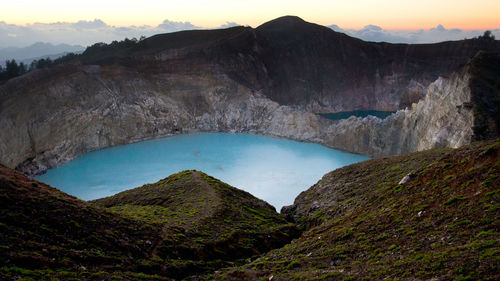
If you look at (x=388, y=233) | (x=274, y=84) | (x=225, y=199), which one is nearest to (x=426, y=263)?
(x=388, y=233)

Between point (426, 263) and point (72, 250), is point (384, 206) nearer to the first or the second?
point (426, 263)

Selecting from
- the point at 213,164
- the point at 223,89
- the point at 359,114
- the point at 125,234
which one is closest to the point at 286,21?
the point at 223,89

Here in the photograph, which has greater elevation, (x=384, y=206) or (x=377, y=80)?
(x=377, y=80)

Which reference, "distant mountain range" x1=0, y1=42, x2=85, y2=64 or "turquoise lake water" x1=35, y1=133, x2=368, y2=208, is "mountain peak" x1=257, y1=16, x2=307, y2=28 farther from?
"distant mountain range" x1=0, y1=42, x2=85, y2=64

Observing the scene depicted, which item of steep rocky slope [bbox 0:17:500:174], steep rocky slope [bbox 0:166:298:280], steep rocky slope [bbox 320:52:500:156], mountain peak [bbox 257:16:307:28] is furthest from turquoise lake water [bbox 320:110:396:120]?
steep rocky slope [bbox 0:166:298:280]

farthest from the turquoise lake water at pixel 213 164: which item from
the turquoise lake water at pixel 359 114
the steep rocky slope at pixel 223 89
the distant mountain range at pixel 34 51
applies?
the distant mountain range at pixel 34 51

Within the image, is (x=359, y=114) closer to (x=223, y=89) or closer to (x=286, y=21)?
(x=223, y=89)
